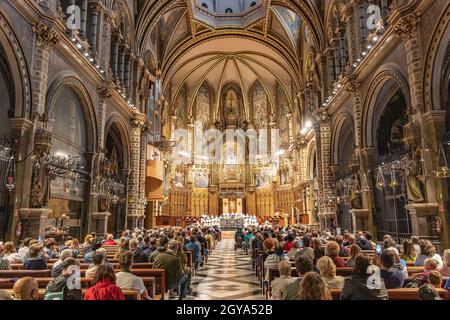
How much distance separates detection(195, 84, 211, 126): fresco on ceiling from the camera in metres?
36.9

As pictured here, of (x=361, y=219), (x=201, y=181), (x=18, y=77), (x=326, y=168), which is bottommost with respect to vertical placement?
(x=361, y=219)

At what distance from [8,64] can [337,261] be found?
9946 mm

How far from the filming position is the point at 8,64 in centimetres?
966

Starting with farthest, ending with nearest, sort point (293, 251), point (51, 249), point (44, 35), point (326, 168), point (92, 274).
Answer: point (326, 168)
point (44, 35)
point (51, 249)
point (293, 251)
point (92, 274)

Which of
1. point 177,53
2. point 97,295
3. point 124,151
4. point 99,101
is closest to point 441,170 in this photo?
point 97,295

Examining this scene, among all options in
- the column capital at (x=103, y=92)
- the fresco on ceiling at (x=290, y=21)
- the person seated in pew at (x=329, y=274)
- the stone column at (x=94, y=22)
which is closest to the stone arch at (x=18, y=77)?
the column capital at (x=103, y=92)

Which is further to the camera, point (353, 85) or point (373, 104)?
point (353, 85)

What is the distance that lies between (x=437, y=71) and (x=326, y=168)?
36.2ft

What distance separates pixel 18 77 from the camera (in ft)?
31.8

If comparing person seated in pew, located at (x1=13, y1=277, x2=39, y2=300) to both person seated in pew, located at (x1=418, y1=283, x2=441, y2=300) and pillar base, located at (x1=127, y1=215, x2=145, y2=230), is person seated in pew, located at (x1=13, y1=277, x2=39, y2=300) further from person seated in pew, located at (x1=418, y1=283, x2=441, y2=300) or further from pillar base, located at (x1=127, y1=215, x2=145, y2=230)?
pillar base, located at (x1=127, y1=215, x2=145, y2=230)

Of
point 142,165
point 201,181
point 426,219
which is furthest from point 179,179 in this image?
point 426,219

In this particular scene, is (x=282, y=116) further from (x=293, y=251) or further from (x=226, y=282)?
(x=293, y=251)

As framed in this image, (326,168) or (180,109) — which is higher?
(180,109)
